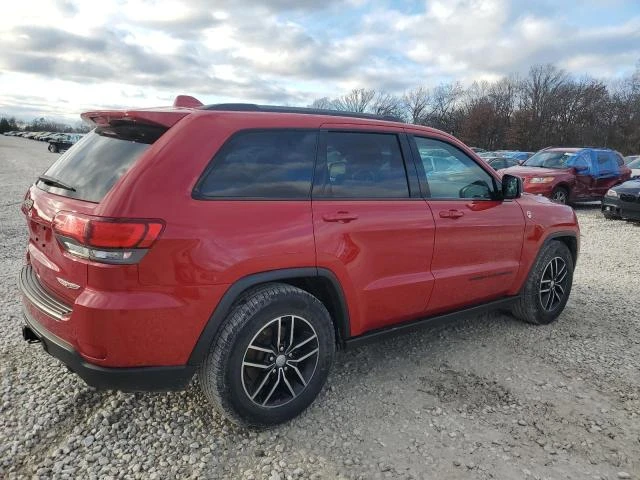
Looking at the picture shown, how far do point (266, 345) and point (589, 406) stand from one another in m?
2.15

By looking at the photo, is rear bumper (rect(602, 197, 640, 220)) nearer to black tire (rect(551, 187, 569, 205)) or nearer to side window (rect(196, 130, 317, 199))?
black tire (rect(551, 187, 569, 205))

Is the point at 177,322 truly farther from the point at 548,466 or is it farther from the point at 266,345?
the point at 548,466

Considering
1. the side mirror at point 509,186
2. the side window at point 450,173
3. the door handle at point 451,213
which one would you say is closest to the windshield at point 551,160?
the side mirror at point 509,186

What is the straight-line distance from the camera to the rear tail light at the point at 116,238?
234 cm

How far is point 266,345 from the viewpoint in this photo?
283 cm

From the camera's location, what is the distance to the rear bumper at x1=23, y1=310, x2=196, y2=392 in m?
2.45

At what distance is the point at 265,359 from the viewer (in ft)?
9.27

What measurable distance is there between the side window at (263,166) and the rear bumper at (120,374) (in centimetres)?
92

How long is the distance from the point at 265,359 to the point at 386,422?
2.76 feet

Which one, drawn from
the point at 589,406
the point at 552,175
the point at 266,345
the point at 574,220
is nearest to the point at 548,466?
the point at 589,406

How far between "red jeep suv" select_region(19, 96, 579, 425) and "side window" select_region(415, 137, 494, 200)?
23 mm

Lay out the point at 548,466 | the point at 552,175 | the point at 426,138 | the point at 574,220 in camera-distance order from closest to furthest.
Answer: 1. the point at 548,466
2. the point at 426,138
3. the point at 574,220
4. the point at 552,175

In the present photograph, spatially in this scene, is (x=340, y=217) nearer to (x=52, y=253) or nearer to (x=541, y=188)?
(x=52, y=253)

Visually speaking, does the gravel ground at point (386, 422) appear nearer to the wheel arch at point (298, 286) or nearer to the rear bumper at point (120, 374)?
the rear bumper at point (120, 374)
